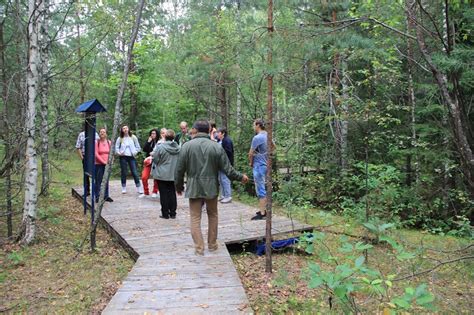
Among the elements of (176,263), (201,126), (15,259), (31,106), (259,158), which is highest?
(31,106)

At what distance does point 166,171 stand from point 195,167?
2.40 meters

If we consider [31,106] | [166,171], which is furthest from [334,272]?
[31,106]

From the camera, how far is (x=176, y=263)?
5.38 metres

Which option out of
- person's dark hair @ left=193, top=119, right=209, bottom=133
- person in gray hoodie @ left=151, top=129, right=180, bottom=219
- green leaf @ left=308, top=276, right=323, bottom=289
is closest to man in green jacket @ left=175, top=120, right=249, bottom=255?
person's dark hair @ left=193, top=119, right=209, bottom=133

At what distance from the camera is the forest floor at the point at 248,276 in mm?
4691

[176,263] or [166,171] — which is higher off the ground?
[166,171]

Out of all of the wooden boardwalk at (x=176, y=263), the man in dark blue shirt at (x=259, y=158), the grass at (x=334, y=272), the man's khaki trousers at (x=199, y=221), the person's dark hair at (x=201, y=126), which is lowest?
the grass at (x=334, y=272)

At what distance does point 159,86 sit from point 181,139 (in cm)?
863

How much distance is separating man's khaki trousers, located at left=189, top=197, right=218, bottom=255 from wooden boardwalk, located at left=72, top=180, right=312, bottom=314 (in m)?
0.15

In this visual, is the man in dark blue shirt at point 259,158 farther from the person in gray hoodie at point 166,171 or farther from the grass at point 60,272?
the grass at point 60,272

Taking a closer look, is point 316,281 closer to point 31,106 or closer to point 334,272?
point 334,272

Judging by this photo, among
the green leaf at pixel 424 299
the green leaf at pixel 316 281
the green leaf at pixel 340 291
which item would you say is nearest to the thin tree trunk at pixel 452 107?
the green leaf at pixel 424 299

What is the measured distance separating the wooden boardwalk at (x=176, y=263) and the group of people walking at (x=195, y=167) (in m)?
0.44

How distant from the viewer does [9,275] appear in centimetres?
582
